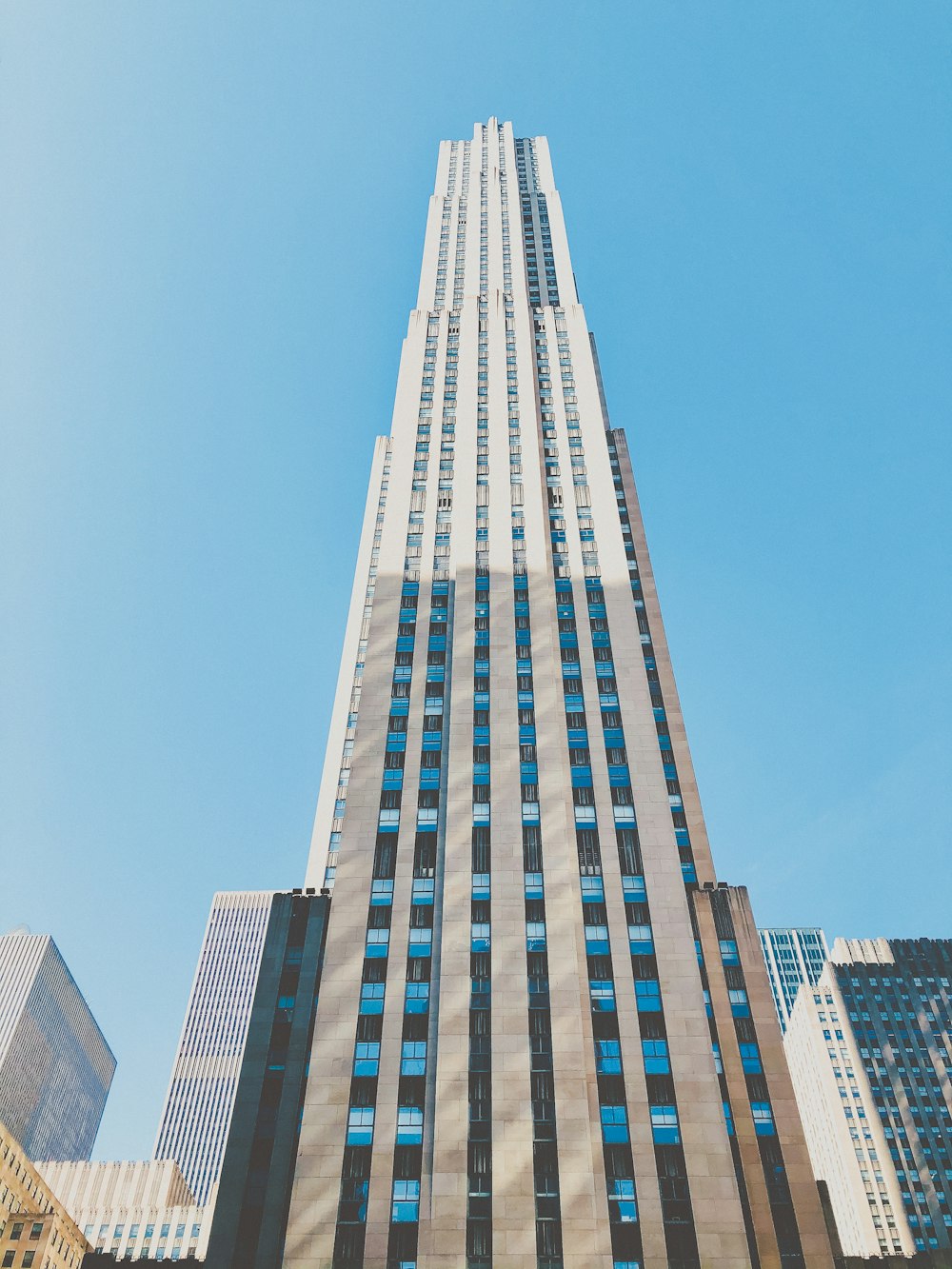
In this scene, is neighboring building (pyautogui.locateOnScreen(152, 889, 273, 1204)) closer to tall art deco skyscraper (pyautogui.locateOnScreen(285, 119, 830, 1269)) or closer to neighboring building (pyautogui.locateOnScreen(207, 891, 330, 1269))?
tall art deco skyscraper (pyautogui.locateOnScreen(285, 119, 830, 1269))

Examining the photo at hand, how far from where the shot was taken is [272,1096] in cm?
6119

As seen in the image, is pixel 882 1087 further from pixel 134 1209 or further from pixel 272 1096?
pixel 272 1096

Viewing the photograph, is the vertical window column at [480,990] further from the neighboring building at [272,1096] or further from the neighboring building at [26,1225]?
the neighboring building at [26,1225]

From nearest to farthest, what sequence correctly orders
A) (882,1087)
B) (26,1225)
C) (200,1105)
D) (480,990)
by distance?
(480,990), (26,1225), (882,1087), (200,1105)

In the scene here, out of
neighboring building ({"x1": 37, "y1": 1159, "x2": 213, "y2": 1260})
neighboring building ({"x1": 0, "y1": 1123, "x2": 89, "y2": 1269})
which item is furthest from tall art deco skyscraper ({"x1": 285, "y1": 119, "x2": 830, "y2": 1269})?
neighboring building ({"x1": 37, "y1": 1159, "x2": 213, "y2": 1260})

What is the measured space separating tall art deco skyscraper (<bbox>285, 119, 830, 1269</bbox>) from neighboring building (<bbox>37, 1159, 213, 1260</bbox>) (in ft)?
245

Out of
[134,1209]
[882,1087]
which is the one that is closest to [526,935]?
[882,1087]

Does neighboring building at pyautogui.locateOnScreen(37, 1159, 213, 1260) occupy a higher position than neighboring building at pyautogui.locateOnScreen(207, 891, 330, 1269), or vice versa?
neighboring building at pyautogui.locateOnScreen(37, 1159, 213, 1260)

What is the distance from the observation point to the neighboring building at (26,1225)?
10544 centimetres

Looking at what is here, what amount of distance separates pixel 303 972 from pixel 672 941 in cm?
2603

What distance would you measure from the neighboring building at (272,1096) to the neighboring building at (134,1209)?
267 ft

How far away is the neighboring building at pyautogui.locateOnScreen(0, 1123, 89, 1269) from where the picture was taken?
105 metres

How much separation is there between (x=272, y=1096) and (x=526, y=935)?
63.7 ft

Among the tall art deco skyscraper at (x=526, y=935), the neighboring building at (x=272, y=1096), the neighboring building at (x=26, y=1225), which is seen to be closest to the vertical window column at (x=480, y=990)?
the tall art deco skyscraper at (x=526, y=935)
